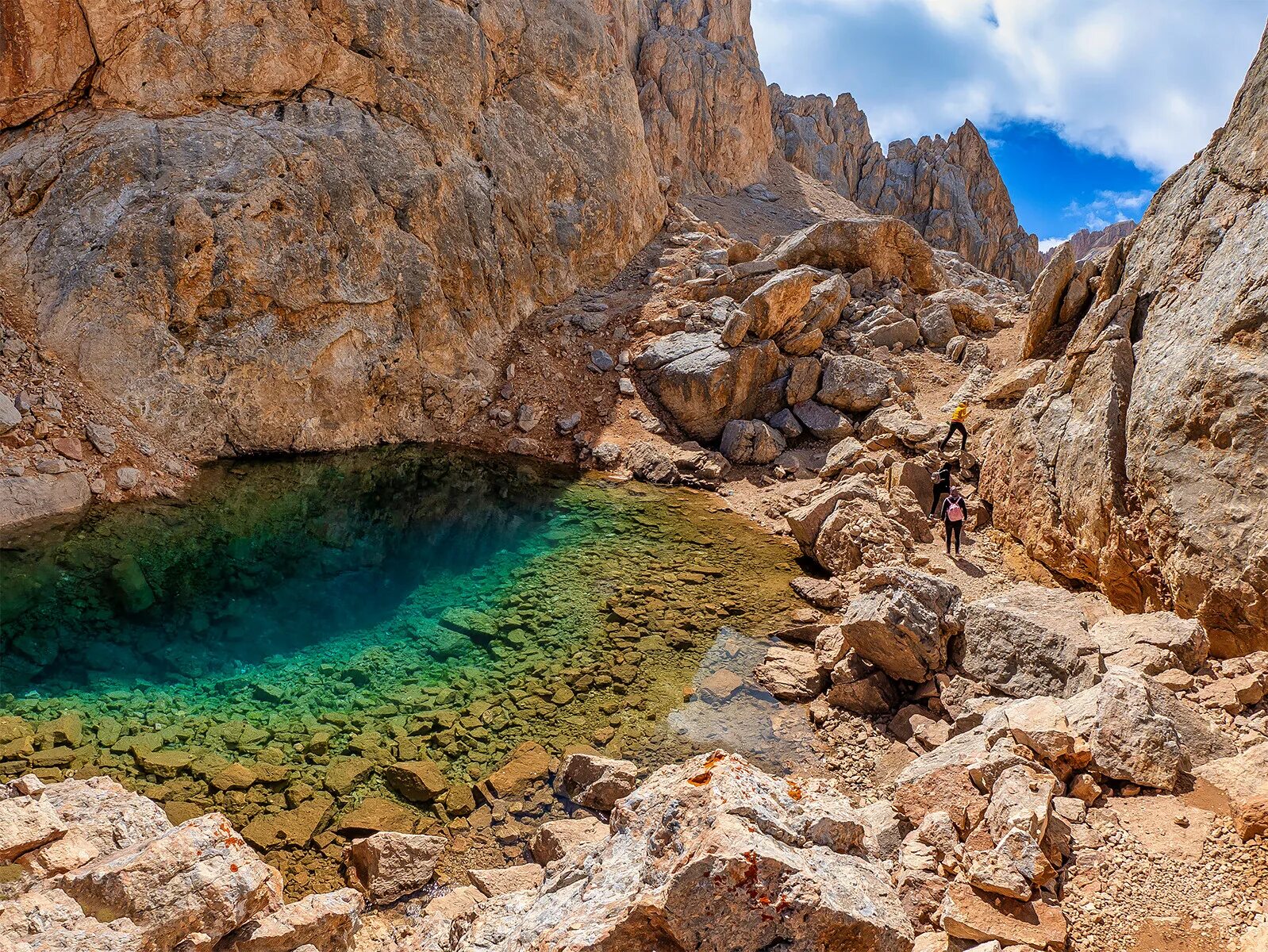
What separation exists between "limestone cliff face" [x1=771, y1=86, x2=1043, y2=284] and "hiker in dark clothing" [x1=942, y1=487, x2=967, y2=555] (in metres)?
56.0

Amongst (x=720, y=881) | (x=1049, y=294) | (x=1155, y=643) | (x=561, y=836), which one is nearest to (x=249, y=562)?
(x=561, y=836)

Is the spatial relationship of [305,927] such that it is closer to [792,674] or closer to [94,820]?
[94,820]

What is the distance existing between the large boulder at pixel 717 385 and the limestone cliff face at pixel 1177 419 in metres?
9.47

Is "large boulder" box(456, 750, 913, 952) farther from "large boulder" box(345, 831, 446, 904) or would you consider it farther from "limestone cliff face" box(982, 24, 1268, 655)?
"limestone cliff face" box(982, 24, 1268, 655)

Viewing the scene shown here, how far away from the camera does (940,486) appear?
52.8 ft

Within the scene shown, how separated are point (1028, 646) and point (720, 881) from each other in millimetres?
7255

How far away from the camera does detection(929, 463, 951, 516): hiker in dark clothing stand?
52.7 feet

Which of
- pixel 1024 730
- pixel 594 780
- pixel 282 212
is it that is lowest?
pixel 594 780

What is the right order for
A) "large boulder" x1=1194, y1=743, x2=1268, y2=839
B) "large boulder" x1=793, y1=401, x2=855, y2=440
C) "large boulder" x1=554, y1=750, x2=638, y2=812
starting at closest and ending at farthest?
"large boulder" x1=1194, y1=743, x2=1268, y2=839 → "large boulder" x1=554, y1=750, x2=638, y2=812 → "large boulder" x1=793, y1=401, x2=855, y2=440

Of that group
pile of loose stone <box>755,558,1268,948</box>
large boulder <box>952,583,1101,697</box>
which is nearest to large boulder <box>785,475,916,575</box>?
pile of loose stone <box>755,558,1268,948</box>

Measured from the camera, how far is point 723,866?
3984 mm

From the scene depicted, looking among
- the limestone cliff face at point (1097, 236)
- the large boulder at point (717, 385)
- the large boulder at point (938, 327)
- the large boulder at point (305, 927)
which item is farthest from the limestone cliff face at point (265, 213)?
the limestone cliff face at point (1097, 236)

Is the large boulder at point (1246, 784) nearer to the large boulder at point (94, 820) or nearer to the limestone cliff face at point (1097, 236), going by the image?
the large boulder at point (94, 820)

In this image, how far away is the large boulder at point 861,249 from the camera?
2848 centimetres
